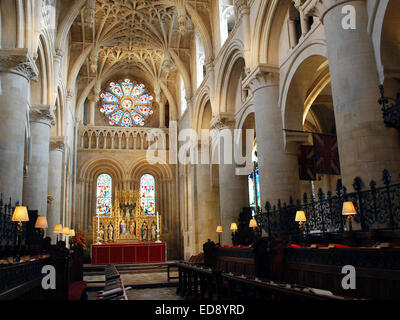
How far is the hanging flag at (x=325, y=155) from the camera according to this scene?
12297mm

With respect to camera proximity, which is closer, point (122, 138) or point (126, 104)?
point (122, 138)

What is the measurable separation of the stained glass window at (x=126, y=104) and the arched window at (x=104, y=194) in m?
4.16

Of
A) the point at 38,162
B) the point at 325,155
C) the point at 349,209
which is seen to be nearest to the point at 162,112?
the point at 38,162

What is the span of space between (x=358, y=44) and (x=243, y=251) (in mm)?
5591

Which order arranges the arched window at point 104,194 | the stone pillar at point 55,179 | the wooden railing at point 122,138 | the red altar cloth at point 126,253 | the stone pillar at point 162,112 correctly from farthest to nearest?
the stone pillar at point 162,112, the wooden railing at point 122,138, the arched window at point 104,194, the red altar cloth at point 126,253, the stone pillar at point 55,179

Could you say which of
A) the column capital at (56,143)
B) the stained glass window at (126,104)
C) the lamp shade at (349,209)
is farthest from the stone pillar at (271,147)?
the stained glass window at (126,104)

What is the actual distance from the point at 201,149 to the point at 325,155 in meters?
10.6

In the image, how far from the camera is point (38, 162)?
634 inches

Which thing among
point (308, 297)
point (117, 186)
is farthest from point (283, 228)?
point (117, 186)

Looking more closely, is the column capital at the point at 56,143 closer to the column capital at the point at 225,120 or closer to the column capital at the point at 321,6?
the column capital at the point at 225,120

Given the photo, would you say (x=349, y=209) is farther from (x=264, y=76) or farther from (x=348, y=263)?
(x=264, y=76)

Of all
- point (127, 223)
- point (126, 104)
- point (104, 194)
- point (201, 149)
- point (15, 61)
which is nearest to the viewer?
point (15, 61)

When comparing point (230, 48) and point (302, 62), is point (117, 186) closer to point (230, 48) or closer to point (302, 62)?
point (230, 48)
